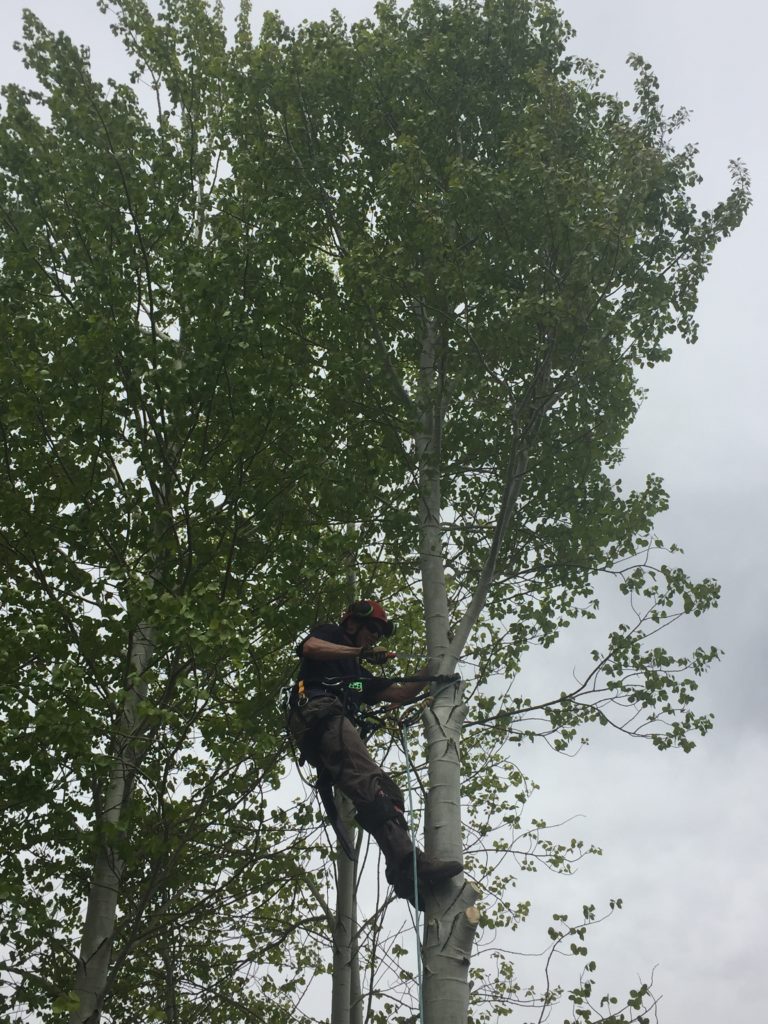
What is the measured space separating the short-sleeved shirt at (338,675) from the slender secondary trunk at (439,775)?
54 cm

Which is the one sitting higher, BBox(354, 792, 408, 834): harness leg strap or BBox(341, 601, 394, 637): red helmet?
BBox(341, 601, 394, 637): red helmet

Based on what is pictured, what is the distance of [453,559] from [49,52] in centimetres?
747

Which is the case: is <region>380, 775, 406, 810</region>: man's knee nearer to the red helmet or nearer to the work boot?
A: the work boot

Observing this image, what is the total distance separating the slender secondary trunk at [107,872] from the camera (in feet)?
22.8

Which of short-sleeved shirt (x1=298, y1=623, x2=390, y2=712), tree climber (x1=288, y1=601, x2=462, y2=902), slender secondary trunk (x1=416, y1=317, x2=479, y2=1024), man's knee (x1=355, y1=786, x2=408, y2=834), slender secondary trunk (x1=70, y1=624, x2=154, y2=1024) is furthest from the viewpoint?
slender secondary trunk (x1=70, y1=624, x2=154, y2=1024)

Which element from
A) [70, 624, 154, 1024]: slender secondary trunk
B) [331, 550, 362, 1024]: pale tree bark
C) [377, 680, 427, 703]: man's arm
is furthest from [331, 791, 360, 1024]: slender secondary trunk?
[377, 680, 427, 703]: man's arm

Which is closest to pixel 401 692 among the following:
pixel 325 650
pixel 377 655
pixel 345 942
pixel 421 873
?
pixel 377 655

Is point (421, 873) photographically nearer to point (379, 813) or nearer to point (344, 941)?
point (379, 813)

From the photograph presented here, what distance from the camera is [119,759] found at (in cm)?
700

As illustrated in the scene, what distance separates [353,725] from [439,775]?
30.7 inches

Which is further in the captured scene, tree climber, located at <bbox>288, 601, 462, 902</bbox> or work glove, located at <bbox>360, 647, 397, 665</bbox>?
work glove, located at <bbox>360, 647, 397, 665</bbox>

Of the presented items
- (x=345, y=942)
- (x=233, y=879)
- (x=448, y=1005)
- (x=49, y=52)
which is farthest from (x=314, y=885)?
(x=49, y=52)

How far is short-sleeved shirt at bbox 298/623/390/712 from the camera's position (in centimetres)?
665

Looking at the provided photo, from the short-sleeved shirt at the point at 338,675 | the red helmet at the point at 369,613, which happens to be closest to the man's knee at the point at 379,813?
the short-sleeved shirt at the point at 338,675
